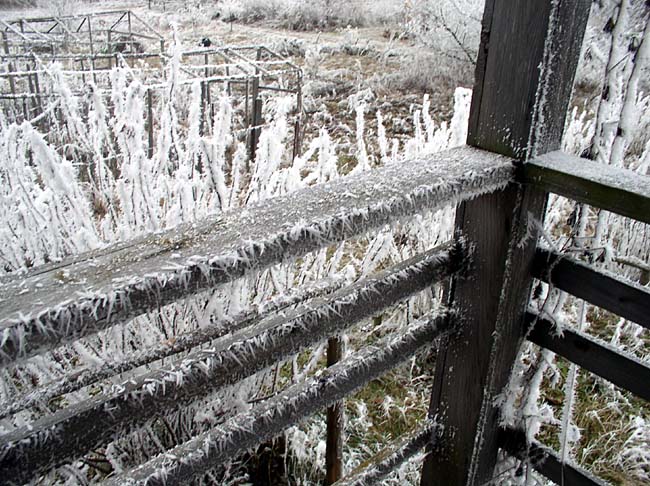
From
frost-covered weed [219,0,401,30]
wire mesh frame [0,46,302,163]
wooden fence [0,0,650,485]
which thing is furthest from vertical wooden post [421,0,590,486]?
frost-covered weed [219,0,401,30]

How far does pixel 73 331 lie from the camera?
640 mm

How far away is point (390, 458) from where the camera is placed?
145 cm

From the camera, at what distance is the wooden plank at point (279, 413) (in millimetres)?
984

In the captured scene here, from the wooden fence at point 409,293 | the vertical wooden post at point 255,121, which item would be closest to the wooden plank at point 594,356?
the wooden fence at point 409,293

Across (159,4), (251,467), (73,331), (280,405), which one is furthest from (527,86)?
(159,4)

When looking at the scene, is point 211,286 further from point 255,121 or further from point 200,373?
point 255,121

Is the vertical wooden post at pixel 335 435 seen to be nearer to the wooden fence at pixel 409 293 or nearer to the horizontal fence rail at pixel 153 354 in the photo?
the wooden fence at pixel 409 293

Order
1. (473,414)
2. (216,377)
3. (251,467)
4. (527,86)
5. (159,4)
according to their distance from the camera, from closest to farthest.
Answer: (216,377) < (527,86) < (473,414) < (251,467) < (159,4)

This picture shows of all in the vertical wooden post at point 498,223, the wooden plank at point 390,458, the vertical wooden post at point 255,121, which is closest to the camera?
the vertical wooden post at point 498,223

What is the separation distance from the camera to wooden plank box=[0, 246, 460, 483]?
0.76 meters

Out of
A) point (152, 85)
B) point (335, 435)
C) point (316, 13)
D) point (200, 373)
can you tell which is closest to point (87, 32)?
point (316, 13)

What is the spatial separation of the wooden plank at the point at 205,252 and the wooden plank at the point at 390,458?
76 centimetres

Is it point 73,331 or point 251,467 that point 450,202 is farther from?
point 251,467

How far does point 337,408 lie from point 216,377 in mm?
815
